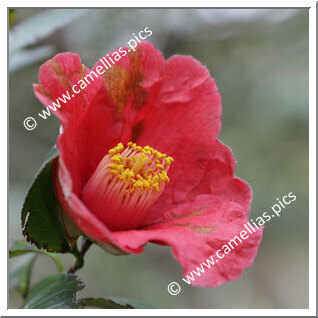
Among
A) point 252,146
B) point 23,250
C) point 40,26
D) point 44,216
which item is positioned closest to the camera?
point 44,216

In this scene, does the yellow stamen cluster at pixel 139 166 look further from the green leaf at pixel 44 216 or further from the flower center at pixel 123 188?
the green leaf at pixel 44 216

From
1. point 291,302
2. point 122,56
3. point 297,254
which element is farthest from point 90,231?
point 297,254

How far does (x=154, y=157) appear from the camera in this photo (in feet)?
2.78

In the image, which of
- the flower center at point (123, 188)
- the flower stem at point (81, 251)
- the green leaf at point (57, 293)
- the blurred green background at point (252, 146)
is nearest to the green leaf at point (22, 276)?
the green leaf at point (57, 293)

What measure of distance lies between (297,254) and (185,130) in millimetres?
1473

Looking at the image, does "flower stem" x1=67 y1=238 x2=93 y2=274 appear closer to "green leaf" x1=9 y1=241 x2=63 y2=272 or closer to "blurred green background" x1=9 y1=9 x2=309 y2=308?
"green leaf" x1=9 y1=241 x2=63 y2=272

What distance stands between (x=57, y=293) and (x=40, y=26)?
23.8 inches

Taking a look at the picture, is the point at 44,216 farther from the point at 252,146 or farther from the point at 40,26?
the point at 252,146

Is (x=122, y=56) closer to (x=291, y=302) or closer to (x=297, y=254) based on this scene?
(x=291, y=302)

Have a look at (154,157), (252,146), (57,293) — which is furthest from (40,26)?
(252,146)

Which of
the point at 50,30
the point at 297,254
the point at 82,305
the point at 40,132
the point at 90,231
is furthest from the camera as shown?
the point at 297,254

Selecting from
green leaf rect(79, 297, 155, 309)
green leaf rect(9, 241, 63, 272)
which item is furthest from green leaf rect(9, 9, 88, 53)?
green leaf rect(79, 297, 155, 309)

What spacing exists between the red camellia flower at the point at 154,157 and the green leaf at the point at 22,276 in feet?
1.13

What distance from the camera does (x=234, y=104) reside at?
227 cm
